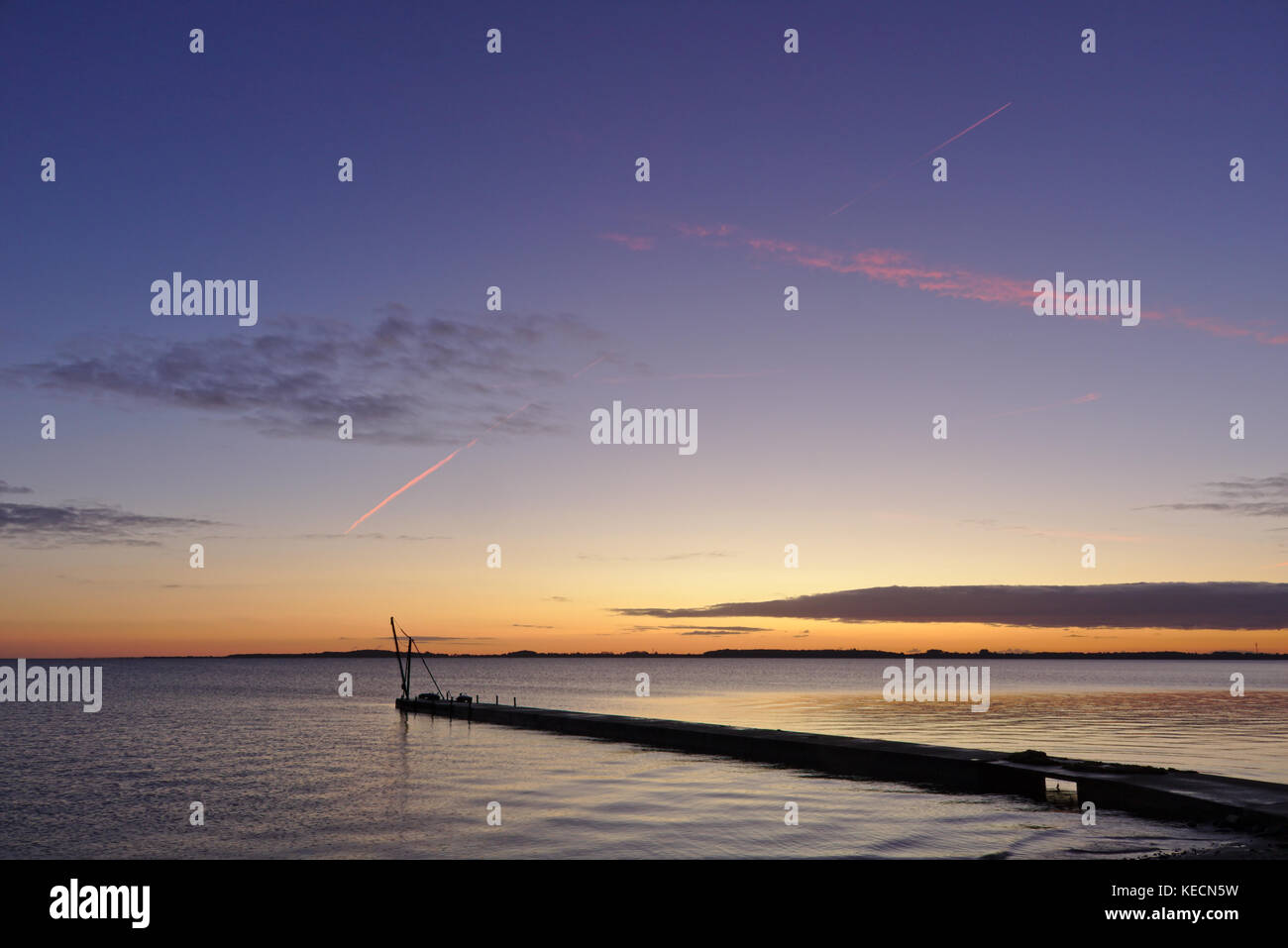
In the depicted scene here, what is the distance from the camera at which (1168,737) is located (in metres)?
67.6

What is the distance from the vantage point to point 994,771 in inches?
1521

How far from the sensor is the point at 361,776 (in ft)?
164

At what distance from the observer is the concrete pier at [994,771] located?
28.5 metres

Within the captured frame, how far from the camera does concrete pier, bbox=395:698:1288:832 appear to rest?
93.7ft

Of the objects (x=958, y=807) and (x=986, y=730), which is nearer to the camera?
(x=958, y=807)
